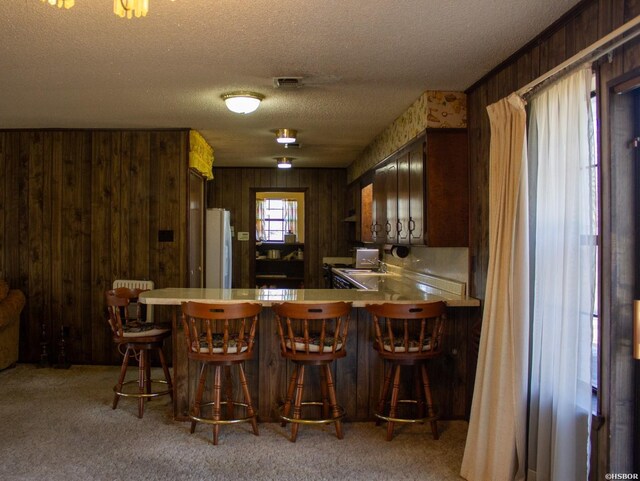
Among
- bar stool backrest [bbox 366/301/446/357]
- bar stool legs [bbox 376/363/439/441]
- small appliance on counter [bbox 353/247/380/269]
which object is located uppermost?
small appliance on counter [bbox 353/247/380/269]

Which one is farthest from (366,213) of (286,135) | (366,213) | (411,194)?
(411,194)

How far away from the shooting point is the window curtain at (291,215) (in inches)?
460

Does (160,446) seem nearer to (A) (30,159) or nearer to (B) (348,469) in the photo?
(B) (348,469)

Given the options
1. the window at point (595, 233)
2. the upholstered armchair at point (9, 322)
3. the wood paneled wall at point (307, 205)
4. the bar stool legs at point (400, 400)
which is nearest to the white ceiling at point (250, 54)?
the window at point (595, 233)

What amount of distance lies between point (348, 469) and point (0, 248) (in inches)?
178

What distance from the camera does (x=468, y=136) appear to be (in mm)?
3934

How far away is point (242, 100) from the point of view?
4008 mm

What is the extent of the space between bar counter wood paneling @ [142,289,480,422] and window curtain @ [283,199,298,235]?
781 cm

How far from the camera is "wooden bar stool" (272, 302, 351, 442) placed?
10.7 ft

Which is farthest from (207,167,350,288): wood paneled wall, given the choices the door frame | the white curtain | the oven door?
the door frame

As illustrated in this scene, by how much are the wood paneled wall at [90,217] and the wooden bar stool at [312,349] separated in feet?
7.82

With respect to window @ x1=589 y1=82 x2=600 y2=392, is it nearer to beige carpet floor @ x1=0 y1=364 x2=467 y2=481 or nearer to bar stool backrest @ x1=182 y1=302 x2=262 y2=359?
beige carpet floor @ x1=0 y1=364 x2=467 y2=481

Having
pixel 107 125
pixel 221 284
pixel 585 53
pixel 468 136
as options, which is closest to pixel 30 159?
pixel 107 125

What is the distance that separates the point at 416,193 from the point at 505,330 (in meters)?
1.60
